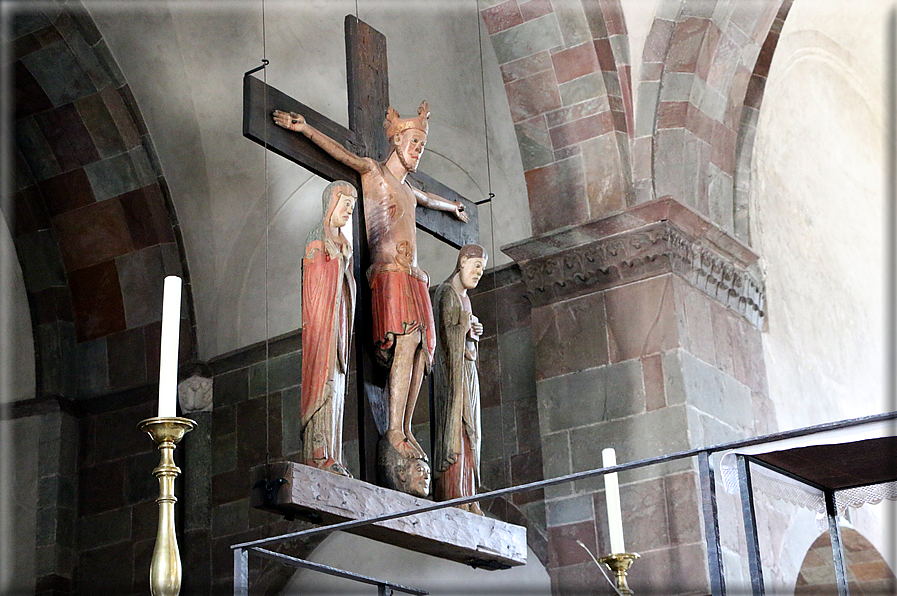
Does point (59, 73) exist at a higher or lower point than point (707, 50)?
higher

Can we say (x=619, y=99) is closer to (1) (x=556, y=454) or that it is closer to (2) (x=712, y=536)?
(1) (x=556, y=454)

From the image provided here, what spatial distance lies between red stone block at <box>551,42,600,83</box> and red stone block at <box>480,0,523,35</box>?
1.12ft

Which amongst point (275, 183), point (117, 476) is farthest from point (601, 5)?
point (117, 476)

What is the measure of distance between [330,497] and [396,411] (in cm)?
74

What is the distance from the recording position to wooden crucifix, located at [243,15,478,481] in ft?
17.7

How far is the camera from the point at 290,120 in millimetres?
5523

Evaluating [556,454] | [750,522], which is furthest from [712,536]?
[556,454]

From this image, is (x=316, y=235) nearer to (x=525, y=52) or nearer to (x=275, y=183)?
(x=525, y=52)

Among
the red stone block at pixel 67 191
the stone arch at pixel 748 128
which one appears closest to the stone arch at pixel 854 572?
the stone arch at pixel 748 128

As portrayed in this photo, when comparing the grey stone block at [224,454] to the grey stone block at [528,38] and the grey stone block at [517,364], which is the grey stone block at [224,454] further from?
the grey stone block at [528,38]

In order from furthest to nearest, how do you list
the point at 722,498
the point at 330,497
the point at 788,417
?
the point at 788,417 < the point at 722,498 < the point at 330,497

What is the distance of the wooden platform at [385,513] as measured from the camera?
467cm

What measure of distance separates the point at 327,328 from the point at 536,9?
128 inches

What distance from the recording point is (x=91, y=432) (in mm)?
8914
